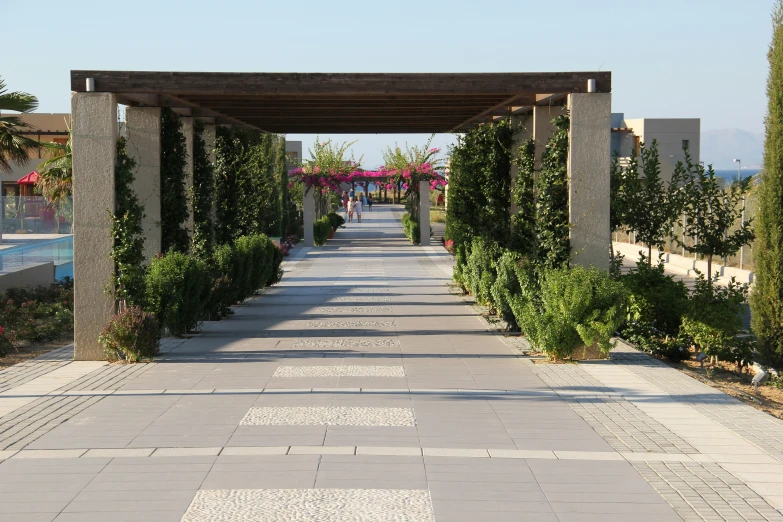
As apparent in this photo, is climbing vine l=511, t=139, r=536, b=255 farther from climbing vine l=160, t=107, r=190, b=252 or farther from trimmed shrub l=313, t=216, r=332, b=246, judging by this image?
trimmed shrub l=313, t=216, r=332, b=246

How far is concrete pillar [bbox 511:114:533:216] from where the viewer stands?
15.6 metres

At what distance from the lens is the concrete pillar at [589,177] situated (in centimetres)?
1145

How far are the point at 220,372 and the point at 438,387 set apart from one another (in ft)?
8.46

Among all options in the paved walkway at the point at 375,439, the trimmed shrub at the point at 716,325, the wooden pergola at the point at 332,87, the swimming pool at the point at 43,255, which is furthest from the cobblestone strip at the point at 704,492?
the swimming pool at the point at 43,255

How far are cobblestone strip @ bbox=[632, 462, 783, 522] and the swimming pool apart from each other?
49.6 ft

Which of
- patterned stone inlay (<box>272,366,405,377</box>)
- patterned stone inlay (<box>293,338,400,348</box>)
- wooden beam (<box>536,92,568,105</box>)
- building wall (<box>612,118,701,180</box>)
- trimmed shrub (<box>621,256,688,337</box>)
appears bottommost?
patterned stone inlay (<box>293,338,400,348</box>)

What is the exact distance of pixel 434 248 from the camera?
35.3 m

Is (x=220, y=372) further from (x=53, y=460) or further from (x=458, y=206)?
(x=458, y=206)

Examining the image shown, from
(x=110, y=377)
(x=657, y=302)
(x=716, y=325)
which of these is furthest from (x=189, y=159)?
(x=716, y=325)

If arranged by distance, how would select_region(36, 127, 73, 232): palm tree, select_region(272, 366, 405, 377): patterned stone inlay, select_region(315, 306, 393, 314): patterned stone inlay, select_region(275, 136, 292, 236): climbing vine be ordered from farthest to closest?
select_region(275, 136, 292, 236): climbing vine < select_region(36, 127, 73, 232): palm tree < select_region(315, 306, 393, 314): patterned stone inlay < select_region(272, 366, 405, 377): patterned stone inlay

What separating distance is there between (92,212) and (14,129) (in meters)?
8.89

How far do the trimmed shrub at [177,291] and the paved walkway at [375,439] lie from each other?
1.72 feet

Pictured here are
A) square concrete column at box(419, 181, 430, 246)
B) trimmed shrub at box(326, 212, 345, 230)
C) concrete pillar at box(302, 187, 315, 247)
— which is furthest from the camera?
trimmed shrub at box(326, 212, 345, 230)

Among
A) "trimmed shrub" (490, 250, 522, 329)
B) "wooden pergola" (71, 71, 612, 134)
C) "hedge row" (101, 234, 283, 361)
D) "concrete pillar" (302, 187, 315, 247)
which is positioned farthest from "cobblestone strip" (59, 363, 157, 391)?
"concrete pillar" (302, 187, 315, 247)
